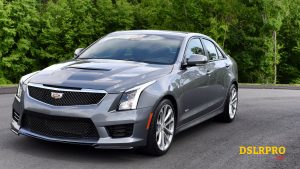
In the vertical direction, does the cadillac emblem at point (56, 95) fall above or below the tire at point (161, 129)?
above

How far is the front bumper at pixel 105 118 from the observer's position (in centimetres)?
604

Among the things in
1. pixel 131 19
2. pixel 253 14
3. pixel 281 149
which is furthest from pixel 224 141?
pixel 131 19

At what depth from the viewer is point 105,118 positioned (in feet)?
19.9

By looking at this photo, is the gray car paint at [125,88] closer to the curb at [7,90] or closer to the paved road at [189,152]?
the paved road at [189,152]

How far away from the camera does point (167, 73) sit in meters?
7.02

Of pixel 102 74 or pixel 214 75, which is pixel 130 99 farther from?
pixel 214 75

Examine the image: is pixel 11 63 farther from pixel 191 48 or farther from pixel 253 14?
pixel 191 48

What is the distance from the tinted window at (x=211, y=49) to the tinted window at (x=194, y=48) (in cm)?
31

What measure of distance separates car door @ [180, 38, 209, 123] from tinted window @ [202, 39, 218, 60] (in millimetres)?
356

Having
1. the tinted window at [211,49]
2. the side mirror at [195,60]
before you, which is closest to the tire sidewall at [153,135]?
the side mirror at [195,60]

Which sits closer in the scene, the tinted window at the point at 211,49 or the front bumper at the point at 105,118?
the front bumper at the point at 105,118

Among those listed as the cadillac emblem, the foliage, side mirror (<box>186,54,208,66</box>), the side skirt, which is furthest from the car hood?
the foliage

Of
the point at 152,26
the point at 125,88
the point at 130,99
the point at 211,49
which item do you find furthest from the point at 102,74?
the point at 152,26

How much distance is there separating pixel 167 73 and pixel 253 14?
2970cm
